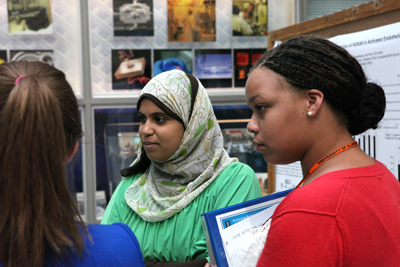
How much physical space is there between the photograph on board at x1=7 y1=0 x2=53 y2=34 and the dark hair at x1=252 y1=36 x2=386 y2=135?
2725 millimetres

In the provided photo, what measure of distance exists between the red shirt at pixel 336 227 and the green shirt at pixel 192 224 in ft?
2.61

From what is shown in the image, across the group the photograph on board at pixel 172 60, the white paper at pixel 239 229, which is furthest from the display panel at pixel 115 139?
the white paper at pixel 239 229

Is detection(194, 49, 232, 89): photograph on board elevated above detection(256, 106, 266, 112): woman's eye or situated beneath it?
elevated above

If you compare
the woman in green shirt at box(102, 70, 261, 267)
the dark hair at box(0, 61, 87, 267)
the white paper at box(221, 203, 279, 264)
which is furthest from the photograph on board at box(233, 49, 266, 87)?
the dark hair at box(0, 61, 87, 267)

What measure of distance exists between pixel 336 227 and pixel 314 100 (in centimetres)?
32

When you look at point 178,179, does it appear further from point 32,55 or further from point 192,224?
point 32,55

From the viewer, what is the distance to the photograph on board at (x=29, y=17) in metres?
3.19

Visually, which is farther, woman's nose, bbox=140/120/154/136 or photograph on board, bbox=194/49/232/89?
photograph on board, bbox=194/49/232/89

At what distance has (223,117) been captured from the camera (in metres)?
3.57

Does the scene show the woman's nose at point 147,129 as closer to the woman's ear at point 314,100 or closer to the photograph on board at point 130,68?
the woman's ear at point 314,100

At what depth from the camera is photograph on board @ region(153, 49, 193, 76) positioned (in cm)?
342

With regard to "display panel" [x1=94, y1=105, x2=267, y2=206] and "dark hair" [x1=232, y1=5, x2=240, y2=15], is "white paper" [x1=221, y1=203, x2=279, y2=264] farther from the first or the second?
"dark hair" [x1=232, y1=5, x2=240, y2=15]

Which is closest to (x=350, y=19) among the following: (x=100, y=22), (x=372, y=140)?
(x=372, y=140)

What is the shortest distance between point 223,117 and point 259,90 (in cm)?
254
